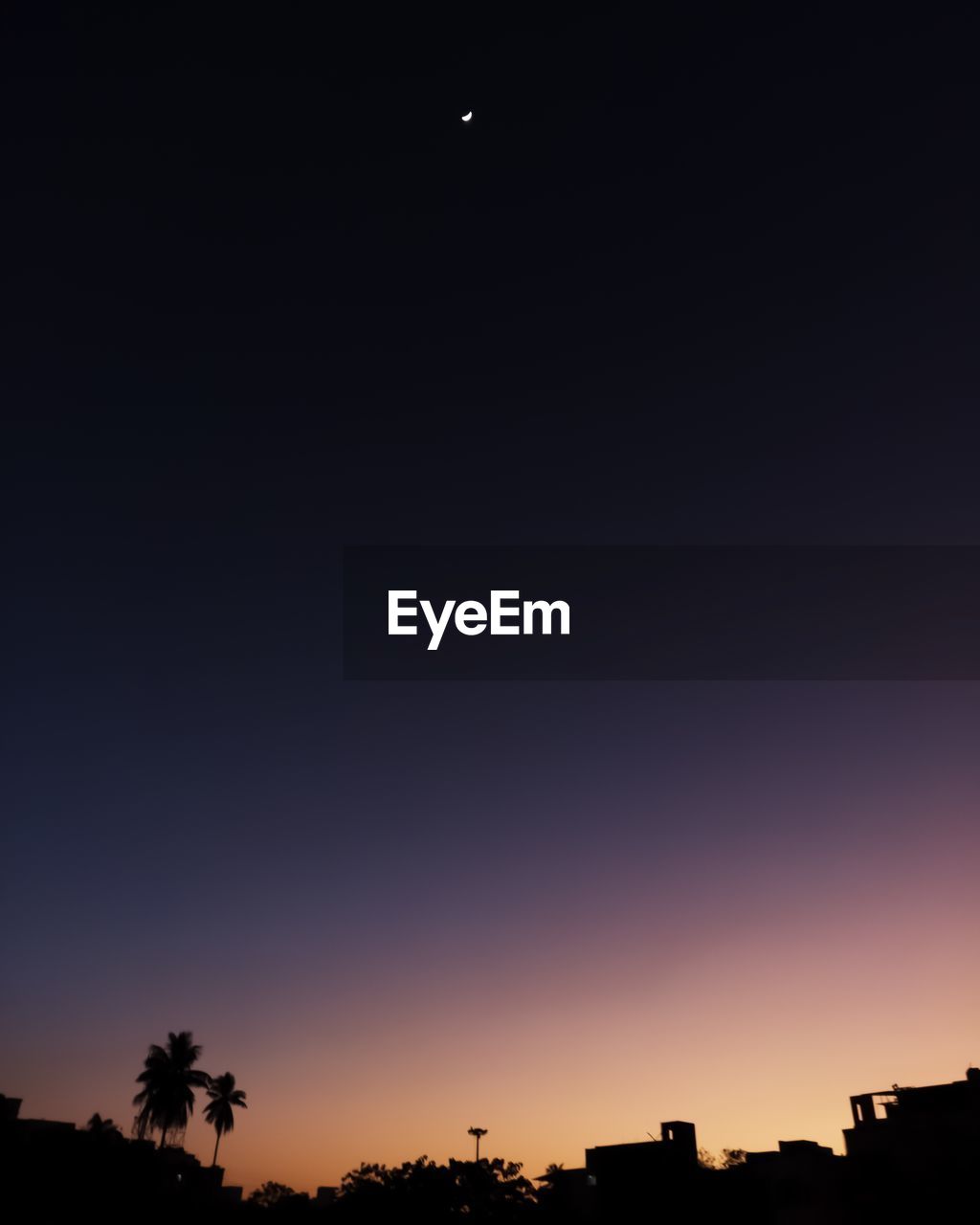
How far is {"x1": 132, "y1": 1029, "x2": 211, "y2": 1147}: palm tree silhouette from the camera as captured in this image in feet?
245

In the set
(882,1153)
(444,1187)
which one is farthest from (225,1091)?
(882,1153)

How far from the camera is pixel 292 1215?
4328cm

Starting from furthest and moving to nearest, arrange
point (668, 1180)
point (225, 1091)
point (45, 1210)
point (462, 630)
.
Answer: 1. point (225, 1091)
2. point (668, 1180)
3. point (45, 1210)
4. point (462, 630)

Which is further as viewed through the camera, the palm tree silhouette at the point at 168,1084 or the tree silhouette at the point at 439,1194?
the palm tree silhouette at the point at 168,1084

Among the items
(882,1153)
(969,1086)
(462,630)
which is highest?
(462,630)

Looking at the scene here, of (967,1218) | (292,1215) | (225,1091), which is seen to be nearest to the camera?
(967,1218)

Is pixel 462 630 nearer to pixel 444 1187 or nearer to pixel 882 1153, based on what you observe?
pixel 882 1153

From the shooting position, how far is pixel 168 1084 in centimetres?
7594

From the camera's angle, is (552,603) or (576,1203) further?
(576,1203)

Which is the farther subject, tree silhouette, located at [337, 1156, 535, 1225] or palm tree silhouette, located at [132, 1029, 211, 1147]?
palm tree silhouette, located at [132, 1029, 211, 1147]

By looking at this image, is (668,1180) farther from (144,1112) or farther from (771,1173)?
(144,1112)

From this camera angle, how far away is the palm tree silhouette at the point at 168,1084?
74.6 meters

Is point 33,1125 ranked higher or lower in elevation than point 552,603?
lower

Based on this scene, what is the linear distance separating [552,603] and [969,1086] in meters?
37.4
